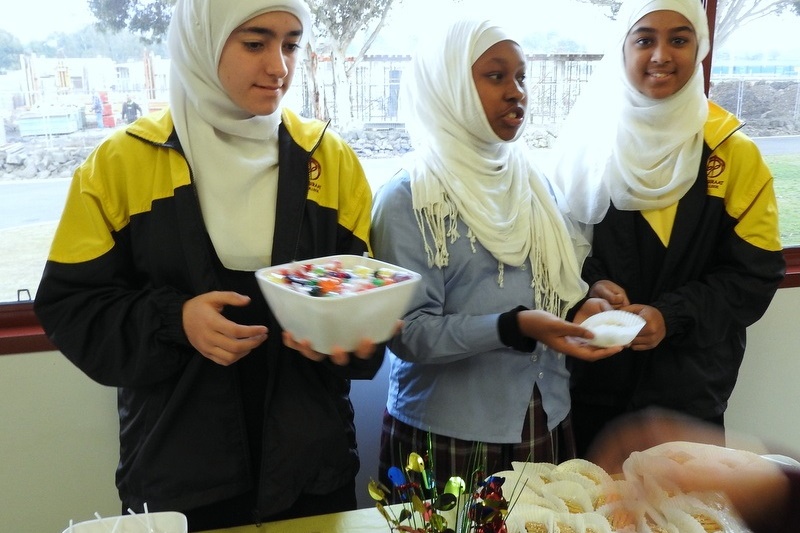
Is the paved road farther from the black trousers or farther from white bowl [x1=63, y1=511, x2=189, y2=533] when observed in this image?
white bowl [x1=63, y1=511, x2=189, y2=533]

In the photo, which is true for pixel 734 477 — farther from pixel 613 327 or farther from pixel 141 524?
pixel 141 524

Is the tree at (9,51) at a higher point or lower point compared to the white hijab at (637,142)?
higher

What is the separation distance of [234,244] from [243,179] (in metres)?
0.14

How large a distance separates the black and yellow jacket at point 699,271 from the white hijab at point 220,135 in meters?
0.87

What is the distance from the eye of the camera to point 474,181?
1.68 m

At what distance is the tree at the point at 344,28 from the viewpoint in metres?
2.14

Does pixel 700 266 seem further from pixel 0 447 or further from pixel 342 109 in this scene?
pixel 0 447

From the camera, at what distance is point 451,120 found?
5.60ft

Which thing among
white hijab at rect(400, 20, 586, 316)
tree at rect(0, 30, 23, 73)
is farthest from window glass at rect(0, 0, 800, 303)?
white hijab at rect(400, 20, 586, 316)

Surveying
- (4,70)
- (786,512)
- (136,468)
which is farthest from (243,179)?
(786,512)

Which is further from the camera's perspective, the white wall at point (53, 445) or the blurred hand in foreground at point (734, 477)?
the white wall at point (53, 445)

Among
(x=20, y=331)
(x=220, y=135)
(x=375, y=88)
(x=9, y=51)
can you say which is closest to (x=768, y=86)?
(x=375, y=88)

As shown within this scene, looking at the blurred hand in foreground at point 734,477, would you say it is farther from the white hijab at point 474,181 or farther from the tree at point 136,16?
the tree at point 136,16

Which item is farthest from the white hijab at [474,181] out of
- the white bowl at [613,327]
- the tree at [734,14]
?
the tree at [734,14]
